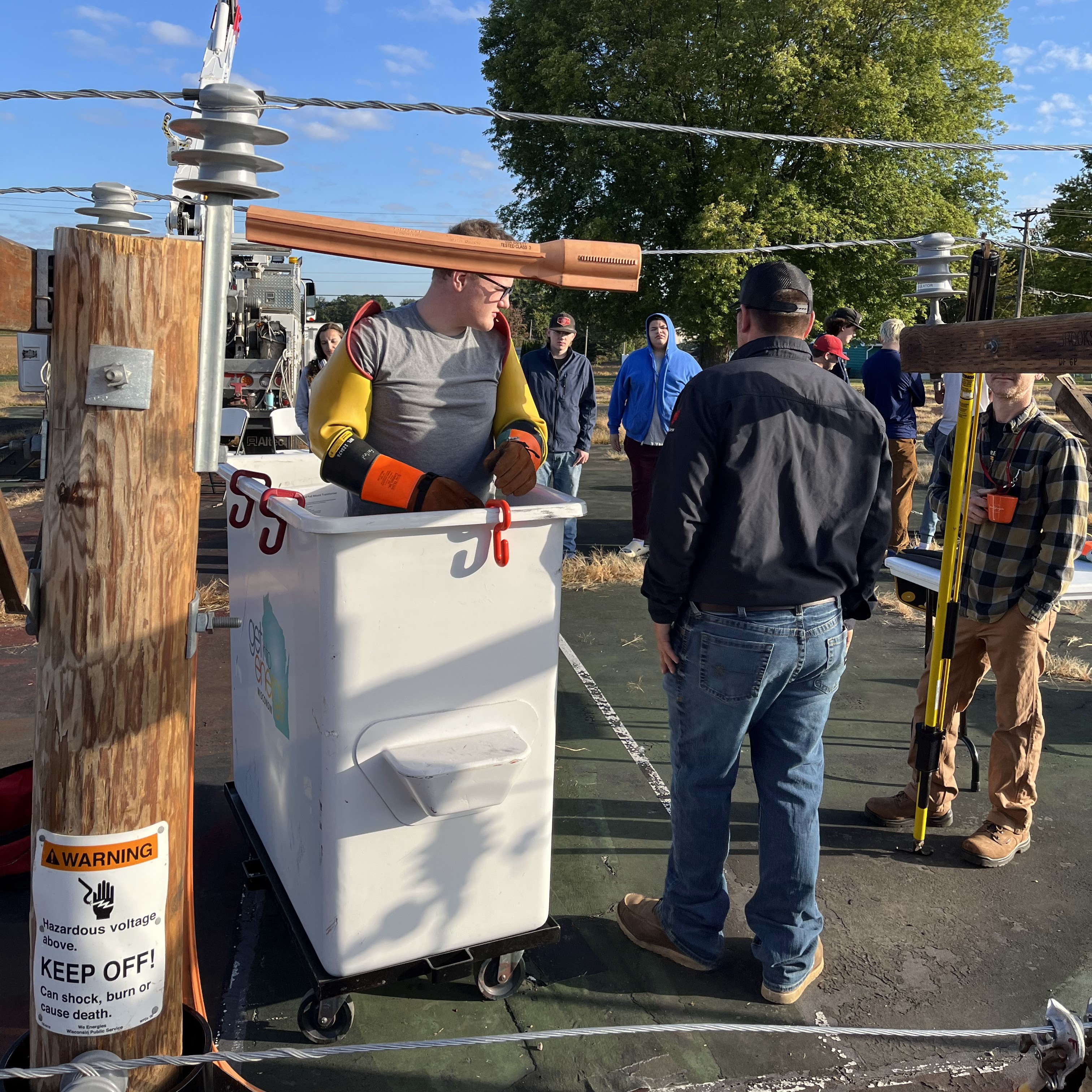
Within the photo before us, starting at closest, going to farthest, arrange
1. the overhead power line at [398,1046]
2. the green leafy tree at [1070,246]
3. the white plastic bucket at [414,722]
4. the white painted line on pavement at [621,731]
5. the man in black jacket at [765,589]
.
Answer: the overhead power line at [398,1046] < the white plastic bucket at [414,722] < the man in black jacket at [765,589] < the white painted line on pavement at [621,731] < the green leafy tree at [1070,246]

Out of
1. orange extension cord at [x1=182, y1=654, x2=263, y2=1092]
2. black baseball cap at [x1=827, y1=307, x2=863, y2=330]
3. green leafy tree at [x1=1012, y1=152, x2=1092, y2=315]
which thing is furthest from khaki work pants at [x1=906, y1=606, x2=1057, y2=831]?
green leafy tree at [x1=1012, y1=152, x2=1092, y2=315]

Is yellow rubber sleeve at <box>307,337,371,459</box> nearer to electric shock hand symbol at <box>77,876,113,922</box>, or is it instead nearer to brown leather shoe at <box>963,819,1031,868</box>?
electric shock hand symbol at <box>77,876,113,922</box>

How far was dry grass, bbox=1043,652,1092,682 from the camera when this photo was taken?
573cm

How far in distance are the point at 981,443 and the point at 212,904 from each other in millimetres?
3318

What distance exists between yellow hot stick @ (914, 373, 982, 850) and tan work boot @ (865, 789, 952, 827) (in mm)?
234

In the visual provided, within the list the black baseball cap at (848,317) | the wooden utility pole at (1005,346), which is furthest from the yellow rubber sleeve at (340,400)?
the black baseball cap at (848,317)

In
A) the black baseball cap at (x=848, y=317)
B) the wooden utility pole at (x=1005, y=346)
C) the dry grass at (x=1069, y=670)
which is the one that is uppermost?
the black baseball cap at (x=848, y=317)

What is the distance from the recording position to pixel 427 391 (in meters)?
2.75

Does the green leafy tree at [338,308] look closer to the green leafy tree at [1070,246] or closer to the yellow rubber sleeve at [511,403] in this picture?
the green leafy tree at [1070,246]

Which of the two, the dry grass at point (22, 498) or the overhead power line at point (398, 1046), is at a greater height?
the dry grass at point (22, 498)

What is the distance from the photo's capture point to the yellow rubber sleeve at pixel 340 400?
8.46 ft

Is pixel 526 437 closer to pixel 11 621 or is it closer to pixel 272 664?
pixel 272 664

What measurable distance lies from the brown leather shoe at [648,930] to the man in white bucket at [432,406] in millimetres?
1451

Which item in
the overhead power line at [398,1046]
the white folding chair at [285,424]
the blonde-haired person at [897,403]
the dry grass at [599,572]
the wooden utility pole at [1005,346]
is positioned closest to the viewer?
the overhead power line at [398,1046]
